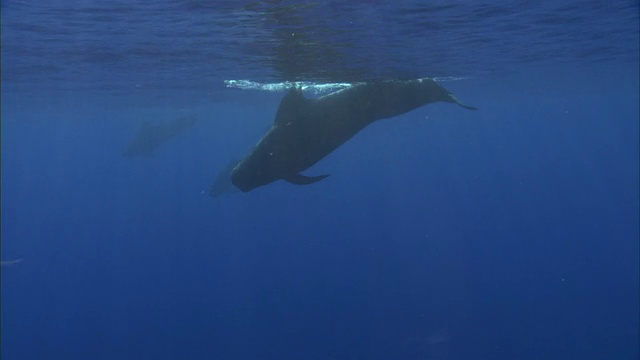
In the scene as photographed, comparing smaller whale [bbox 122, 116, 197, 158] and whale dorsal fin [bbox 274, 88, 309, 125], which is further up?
whale dorsal fin [bbox 274, 88, 309, 125]

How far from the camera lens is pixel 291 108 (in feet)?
35.3

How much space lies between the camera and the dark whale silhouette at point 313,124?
34.1 feet

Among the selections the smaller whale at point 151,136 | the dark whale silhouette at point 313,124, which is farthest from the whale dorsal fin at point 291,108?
the smaller whale at point 151,136

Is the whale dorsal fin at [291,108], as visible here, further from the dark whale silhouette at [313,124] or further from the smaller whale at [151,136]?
the smaller whale at [151,136]

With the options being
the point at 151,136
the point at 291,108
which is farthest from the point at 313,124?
the point at 151,136

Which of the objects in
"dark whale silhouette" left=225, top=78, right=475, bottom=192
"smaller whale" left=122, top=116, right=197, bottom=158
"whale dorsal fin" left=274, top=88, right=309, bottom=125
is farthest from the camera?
"smaller whale" left=122, top=116, right=197, bottom=158

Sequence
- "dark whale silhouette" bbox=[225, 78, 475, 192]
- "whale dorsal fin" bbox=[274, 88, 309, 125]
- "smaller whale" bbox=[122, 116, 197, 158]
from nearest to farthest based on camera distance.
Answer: "dark whale silhouette" bbox=[225, 78, 475, 192] < "whale dorsal fin" bbox=[274, 88, 309, 125] < "smaller whale" bbox=[122, 116, 197, 158]

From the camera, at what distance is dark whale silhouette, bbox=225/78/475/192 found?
10387 millimetres

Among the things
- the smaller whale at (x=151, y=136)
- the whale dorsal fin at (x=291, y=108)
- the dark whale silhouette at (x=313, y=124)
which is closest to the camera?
the dark whale silhouette at (x=313, y=124)

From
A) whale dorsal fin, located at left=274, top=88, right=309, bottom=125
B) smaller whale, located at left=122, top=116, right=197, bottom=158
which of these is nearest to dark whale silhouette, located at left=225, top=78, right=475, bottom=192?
whale dorsal fin, located at left=274, top=88, right=309, bottom=125

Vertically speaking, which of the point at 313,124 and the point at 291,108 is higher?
the point at 291,108

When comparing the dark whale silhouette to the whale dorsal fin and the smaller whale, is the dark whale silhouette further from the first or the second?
the smaller whale

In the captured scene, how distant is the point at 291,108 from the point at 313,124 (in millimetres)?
546

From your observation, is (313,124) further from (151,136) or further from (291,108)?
(151,136)
